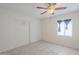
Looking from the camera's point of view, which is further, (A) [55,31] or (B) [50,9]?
(A) [55,31]

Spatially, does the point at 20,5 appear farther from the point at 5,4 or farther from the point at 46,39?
the point at 46,39

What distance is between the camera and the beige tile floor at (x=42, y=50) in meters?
1.40

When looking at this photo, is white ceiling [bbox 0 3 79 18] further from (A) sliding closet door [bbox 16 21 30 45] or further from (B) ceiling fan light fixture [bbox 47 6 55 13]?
(A) sliding closet door [bbox 16 21 30 45]

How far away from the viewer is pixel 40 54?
144 cm

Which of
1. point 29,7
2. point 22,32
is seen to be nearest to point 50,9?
point 29,7

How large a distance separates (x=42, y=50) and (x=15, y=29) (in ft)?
1.99

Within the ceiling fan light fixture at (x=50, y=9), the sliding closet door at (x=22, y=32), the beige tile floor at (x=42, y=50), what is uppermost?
the ceiling fan light fixture at (x=50, y=9)

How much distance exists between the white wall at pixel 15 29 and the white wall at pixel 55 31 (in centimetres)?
13

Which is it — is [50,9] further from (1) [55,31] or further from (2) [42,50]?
(2) [42,50]

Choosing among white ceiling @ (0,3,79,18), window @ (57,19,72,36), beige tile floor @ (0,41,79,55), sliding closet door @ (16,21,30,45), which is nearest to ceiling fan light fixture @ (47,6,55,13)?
white ceiling @ (0,3,79,18)

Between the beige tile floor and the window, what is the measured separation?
248mm

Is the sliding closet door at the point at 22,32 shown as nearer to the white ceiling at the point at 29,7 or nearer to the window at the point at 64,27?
the white ceiling at the point at 29,7

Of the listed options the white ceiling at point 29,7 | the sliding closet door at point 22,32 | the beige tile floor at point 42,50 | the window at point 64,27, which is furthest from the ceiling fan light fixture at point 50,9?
the beige tile floor at point 42,50

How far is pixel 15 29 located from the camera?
4.68ft
